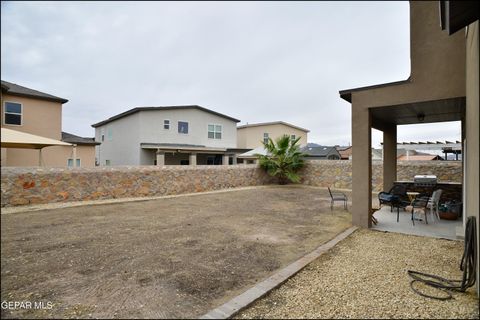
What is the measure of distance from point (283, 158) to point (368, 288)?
49.4 ft

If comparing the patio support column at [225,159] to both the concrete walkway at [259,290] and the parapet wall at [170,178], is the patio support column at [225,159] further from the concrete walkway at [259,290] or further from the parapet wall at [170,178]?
the concrete walkway at [259,290]

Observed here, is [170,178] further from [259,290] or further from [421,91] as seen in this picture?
[421,91]

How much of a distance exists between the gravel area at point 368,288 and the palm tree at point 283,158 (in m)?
13.2

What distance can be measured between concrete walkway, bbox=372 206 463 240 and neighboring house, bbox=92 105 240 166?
1576 cm

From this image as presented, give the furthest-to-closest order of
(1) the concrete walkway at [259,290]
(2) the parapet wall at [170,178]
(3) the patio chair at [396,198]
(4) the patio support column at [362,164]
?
(2) the parapet wall at [170,178] → (3) the patio chair at [396,198] → (4) the patio support column at [362,164] → (1) the concrete walkway at [259,290]

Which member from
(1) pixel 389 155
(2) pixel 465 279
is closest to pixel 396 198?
(1) pixel 389 155

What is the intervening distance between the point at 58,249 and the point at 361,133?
721cm

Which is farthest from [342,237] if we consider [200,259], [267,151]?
[267,151]

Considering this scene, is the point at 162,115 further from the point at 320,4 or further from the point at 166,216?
the point at 320,4

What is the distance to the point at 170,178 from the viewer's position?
1333cm

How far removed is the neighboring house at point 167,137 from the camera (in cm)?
2033

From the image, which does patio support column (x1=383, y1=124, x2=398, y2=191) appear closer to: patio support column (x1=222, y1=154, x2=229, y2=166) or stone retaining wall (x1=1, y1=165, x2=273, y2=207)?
stone retaining wall (x1=1, y1=165, x2=273, y2=207)

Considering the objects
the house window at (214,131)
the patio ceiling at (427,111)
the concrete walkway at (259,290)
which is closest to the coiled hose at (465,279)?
the concrete walkway at (259,290)

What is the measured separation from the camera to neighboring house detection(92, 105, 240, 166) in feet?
66.7
